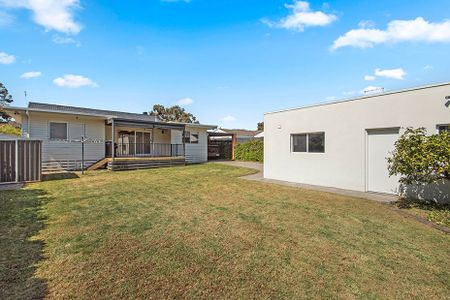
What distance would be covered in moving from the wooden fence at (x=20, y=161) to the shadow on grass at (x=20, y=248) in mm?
3569

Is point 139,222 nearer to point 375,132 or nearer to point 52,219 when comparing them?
point 52,219

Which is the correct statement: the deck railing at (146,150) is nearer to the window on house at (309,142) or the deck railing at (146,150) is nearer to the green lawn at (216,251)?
the green lawn at (216,251)

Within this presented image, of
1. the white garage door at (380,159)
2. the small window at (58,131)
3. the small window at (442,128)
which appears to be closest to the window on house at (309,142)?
the white garage door at (380,159)

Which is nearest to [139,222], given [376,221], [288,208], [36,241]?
[36,241]

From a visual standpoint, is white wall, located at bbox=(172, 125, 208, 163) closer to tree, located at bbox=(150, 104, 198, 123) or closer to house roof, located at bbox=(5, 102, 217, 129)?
house roof, located at bbox=(5, 102, 217, 129)

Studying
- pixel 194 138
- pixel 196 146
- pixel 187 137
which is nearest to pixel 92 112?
pixel 187 137

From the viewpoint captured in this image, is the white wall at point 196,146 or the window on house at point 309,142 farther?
the white wall at point 196,146

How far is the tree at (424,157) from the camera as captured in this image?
5.33 meters

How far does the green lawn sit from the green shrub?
13003 mm

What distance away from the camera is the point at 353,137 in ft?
27.1

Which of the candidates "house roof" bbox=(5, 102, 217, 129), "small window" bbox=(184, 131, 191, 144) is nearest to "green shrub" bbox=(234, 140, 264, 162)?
"house roof" bbox=(5, 102, 217, 129)

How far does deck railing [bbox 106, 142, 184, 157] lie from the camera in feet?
52.2

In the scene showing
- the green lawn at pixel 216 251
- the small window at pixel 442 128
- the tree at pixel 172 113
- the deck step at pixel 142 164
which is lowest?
the green lawn at pixel 216 251

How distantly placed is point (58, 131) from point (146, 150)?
5.58 meters
